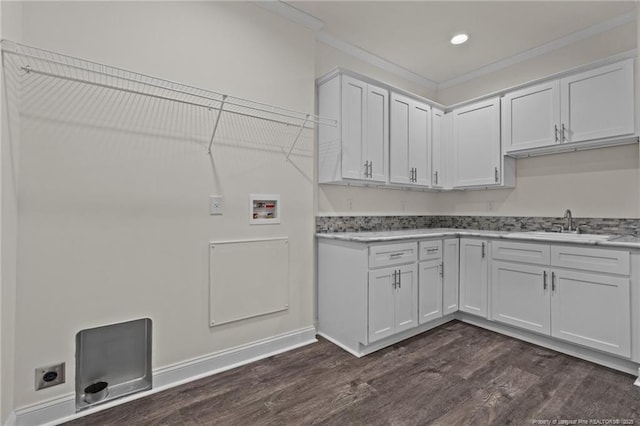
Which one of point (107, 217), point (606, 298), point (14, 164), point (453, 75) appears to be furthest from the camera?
point (453, 75)

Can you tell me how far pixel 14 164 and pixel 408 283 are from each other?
273 cm

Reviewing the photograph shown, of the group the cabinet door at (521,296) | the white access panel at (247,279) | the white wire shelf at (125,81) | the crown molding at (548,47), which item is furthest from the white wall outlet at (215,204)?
the crown molding at (548,47)

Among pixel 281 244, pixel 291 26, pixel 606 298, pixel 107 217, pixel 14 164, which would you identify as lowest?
pixel 606 298

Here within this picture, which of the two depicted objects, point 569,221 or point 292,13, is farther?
point 569,221

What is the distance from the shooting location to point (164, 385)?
2.02m

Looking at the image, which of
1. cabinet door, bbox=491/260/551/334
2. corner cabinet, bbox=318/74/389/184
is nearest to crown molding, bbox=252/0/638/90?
corner cabinet, bbox=318/74/389/184

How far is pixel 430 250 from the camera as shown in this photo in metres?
2.91

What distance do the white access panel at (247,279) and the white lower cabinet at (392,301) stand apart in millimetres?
719

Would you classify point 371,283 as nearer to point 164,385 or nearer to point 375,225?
point 375,225

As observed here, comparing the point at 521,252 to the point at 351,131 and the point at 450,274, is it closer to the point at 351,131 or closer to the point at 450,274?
the point at 450,274

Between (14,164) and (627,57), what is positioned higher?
(627,57)

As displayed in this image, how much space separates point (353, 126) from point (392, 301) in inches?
61.6

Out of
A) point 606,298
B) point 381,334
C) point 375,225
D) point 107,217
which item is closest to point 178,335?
point 107,217

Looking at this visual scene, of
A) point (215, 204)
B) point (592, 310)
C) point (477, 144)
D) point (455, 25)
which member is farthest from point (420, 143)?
point (215, 204)
